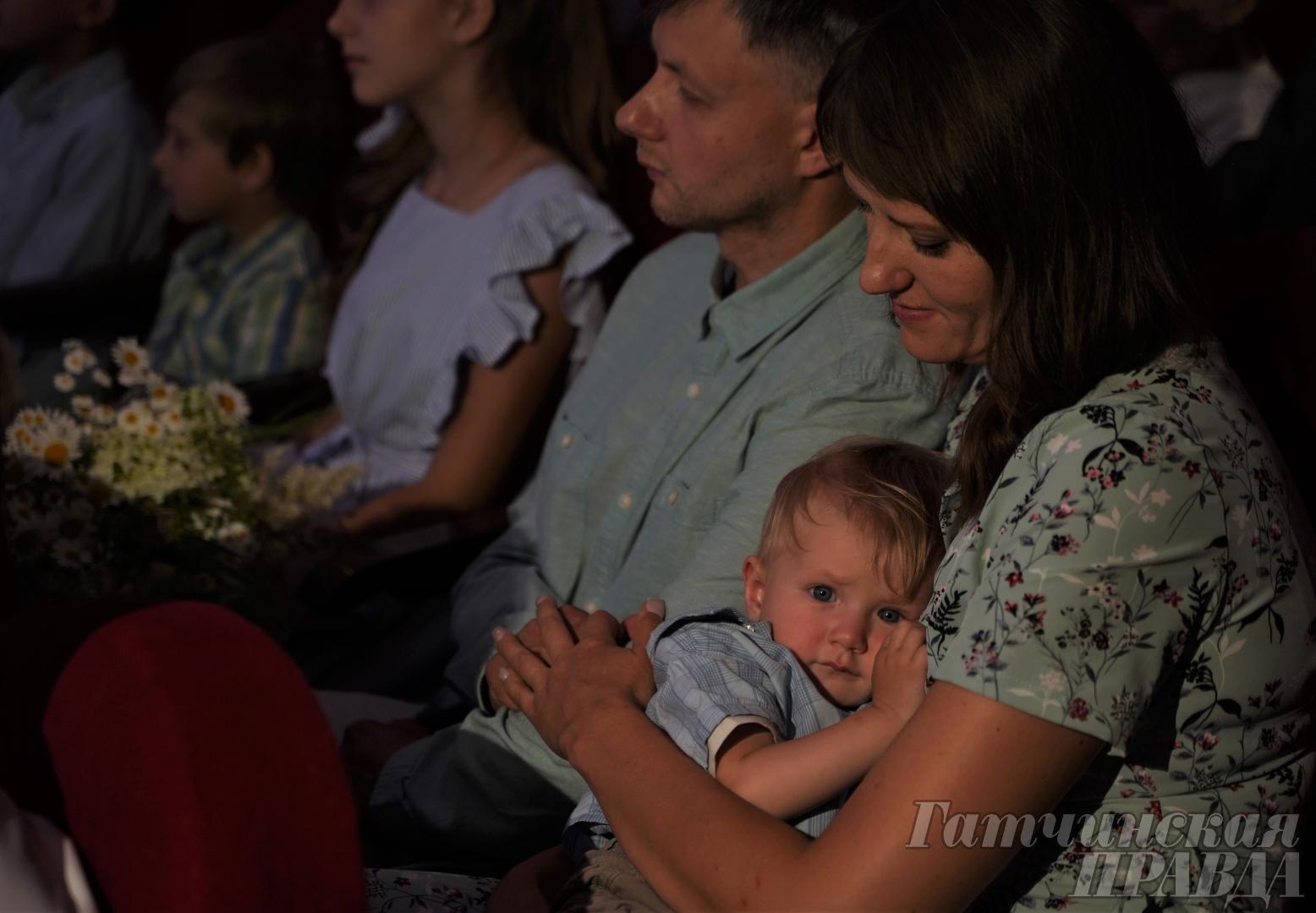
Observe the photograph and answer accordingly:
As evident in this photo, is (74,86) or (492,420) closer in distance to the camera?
(492,420)

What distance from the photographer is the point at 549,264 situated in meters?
2.80

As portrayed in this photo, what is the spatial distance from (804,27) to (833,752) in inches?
37.9

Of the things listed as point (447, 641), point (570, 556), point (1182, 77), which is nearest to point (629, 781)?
point (570, 556)

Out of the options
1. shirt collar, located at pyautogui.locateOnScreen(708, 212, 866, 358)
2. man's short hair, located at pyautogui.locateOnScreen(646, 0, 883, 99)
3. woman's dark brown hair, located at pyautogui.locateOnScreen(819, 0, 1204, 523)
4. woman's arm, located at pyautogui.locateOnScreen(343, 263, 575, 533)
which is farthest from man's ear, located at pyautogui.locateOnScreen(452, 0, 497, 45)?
woman's dark brown hair, located at pyautogui.locateOnScreen(819, 0, 1204, 523)

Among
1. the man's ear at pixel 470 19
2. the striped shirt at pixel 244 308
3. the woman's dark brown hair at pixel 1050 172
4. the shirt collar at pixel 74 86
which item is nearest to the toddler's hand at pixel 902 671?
the woman's dark brown hair at pixel 1050 172

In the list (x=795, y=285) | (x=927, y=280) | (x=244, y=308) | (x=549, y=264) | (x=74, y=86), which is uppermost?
(x=927, y=280)

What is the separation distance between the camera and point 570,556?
2266mm

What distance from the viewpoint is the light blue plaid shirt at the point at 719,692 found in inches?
60.2

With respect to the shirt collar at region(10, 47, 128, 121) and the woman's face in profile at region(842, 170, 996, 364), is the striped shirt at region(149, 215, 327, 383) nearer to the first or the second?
the shirt collar at region(10, 47, 128, 121)

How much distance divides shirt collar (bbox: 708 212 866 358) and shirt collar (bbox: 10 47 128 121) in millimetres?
2923

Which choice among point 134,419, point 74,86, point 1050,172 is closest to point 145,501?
point 134,419

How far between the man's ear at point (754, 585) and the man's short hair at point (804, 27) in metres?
0.64

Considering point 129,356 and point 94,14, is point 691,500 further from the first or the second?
point 94,14

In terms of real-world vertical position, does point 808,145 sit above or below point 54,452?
above
